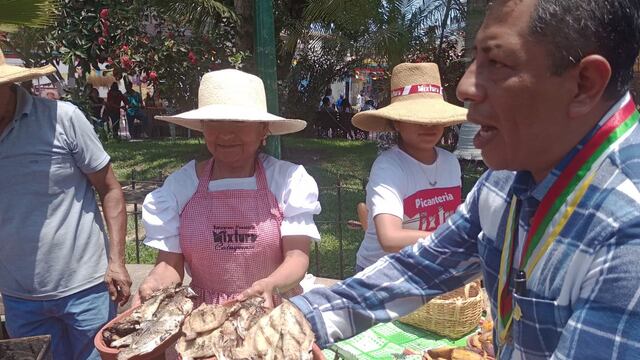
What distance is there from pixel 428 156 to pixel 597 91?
1.69 meters

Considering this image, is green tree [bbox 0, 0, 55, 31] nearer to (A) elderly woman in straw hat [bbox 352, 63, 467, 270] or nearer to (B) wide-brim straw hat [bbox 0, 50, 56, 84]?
(B) wide-brim straw hat [bbox 0, 50, 56, 84]

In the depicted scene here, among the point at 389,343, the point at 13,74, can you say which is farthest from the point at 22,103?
the point at 389,343

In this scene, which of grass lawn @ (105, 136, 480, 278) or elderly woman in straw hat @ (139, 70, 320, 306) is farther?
grass lawn @ (105, 136, 480, 278)

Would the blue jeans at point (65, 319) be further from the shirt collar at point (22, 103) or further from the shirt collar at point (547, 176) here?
the shirt collar at point (547, 176)

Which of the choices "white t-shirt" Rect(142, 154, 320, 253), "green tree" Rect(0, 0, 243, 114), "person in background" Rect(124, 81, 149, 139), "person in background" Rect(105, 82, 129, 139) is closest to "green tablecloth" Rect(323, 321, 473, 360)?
"white t-shirt" Rect(142, 154, 320, 253)

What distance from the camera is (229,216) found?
2.02 metres

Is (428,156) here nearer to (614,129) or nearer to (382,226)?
(382,226)

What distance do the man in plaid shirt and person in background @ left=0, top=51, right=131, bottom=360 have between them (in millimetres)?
2047

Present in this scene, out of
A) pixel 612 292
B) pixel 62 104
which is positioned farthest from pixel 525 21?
pixel 62 104

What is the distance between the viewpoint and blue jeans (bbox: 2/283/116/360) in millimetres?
2512

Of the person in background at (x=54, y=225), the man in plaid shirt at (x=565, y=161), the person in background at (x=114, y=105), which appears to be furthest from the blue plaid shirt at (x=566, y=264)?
the person in background at (x=114, y=105)

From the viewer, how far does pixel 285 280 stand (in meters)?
1.84

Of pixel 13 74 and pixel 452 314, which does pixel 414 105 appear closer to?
pixel 452 314

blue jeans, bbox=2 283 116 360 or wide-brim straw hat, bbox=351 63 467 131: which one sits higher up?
wide-brim straw hat, bbox=351 63 467 131
